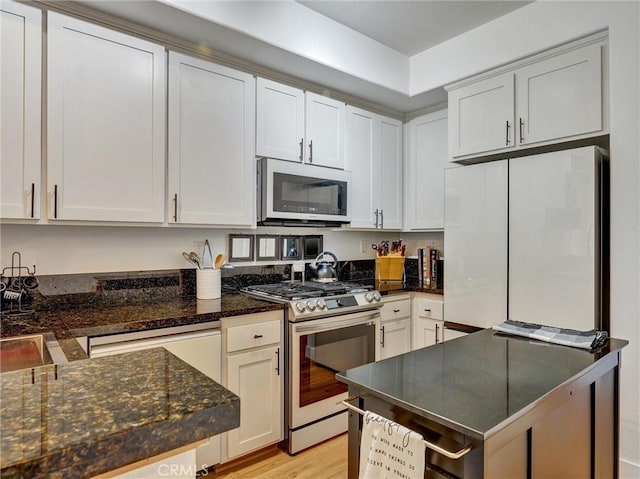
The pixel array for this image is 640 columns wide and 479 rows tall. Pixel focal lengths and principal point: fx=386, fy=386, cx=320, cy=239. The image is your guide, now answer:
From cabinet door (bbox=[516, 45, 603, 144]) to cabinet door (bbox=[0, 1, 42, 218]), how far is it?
2709 mm

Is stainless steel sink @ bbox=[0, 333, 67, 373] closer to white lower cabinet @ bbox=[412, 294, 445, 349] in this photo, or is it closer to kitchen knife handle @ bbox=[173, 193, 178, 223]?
kitchen knife handle @ bbox=[173, 193, 178, 223]

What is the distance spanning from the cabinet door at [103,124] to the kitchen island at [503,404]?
152cm

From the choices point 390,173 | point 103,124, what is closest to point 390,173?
point 390,173

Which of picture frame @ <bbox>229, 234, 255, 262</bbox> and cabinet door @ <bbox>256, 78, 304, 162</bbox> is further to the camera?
picture frame @ <bbox>229, 234, 255, 262</bbox>

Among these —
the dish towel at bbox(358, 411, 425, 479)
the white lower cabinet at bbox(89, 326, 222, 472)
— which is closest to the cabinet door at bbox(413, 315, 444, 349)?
the white lower cabinet at bbox(89, 326, 222, 472)

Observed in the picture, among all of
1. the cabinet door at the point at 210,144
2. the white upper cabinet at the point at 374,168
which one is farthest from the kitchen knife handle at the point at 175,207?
the white upper cabinet at the point at 374,168

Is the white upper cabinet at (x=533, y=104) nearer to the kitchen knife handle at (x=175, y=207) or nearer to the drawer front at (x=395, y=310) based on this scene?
the drawer front at (x=395, y=310)

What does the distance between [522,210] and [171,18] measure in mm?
2274

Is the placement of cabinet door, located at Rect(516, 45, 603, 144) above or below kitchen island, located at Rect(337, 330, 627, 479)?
above

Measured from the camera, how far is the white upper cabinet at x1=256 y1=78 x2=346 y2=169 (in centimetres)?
260

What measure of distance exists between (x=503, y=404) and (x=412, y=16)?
246cm

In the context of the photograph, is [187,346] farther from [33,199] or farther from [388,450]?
[388,450]

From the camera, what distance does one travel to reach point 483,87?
2.69 metres

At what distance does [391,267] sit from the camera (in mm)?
3525
